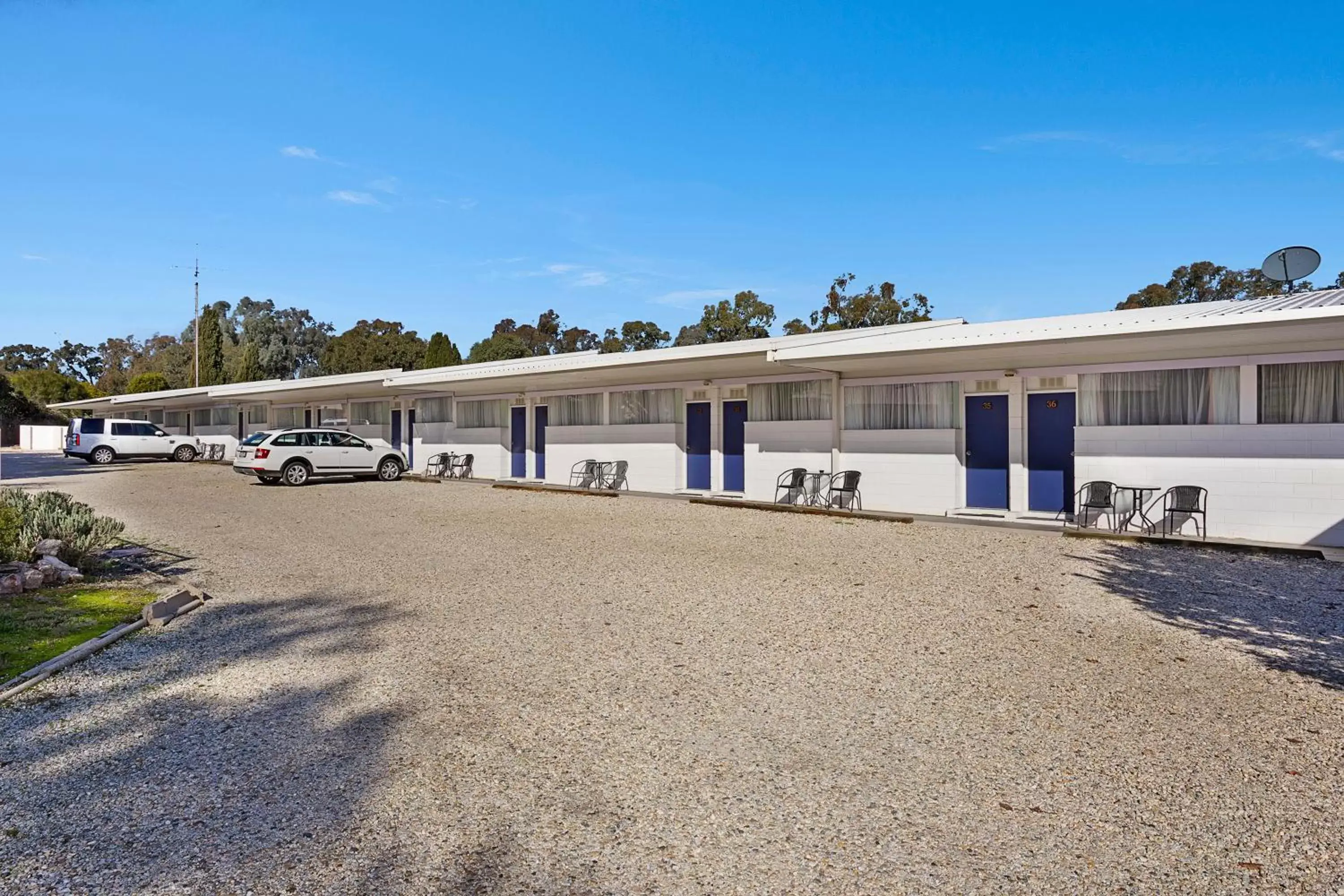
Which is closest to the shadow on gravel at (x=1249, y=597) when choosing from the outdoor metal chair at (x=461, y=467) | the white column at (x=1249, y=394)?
the white column at (x=1249, y=394)

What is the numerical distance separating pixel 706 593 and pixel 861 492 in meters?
7.67

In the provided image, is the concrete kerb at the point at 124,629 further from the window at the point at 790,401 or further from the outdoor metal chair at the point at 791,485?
the window at the point at 790,401

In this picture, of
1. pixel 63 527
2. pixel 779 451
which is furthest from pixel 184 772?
pixel 779 451

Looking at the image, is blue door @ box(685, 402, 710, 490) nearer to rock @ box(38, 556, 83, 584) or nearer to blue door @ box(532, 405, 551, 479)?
blue door @ box(532, 405, 551, 479)

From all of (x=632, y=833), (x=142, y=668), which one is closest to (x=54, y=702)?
(x=142, y=668)

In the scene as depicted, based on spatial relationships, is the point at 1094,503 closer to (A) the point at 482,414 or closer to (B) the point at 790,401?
(B) the point at 790,401

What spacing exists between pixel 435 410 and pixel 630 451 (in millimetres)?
8330

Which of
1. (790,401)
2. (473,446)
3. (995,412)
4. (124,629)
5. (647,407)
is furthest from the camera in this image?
(473,446)

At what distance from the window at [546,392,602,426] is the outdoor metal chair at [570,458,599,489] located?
3.28 ft

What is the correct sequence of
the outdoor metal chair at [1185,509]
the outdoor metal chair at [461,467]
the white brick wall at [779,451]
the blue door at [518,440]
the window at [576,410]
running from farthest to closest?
the outdoor metal chair at [461,467] → the blue door at [518,440] → the window at [576,410] → the white brick wall at [779,451] → the outdoor metal chair at [1185,509]

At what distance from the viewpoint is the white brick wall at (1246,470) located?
1016cm

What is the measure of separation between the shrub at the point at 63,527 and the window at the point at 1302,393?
1471cm

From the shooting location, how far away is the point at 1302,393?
10367mm

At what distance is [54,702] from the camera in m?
4.56
